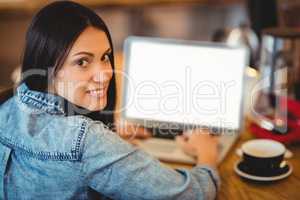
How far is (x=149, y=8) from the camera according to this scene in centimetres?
365

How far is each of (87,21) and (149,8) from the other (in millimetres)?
2702

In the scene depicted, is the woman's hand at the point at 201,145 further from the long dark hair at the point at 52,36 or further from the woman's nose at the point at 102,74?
the long dark hair at the point at 52,36

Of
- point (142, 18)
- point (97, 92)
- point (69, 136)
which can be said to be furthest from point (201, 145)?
→ point (142, 18)

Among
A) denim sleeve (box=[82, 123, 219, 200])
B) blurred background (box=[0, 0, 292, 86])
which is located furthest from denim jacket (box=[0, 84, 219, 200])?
blurred background (box=[0, 0, 292, 86])

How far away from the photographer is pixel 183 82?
4.61ft

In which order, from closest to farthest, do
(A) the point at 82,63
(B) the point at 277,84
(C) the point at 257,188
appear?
1. (A) the point at 82,63
2. (C) the point at 257,188
3. (B) the point at 277,84

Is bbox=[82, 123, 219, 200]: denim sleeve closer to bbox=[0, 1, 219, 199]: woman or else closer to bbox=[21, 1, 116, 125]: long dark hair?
bbox=[0, 1, 219, 199]: woman

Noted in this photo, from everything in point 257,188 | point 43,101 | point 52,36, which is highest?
point 52,36

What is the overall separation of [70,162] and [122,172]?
113 millimetres

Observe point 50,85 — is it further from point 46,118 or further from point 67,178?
point 67,178

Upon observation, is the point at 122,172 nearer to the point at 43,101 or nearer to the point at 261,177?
the point at 43,101

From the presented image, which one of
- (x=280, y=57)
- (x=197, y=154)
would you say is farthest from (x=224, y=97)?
(x=280, y=57)

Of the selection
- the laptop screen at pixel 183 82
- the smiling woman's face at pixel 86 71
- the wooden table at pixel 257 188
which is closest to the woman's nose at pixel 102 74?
the smiling woman's face at pixel 86 71

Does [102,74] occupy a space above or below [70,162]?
above
